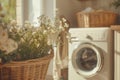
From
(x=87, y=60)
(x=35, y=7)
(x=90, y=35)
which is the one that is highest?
(x=35, y=7)

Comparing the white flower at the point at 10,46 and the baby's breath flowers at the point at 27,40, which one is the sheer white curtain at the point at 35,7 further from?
the white flower at the point at 10,46

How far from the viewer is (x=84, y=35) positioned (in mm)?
2666

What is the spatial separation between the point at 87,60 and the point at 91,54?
10 centimetres

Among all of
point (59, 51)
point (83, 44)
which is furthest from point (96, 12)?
point (59, 51)

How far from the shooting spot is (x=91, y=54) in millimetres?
2684

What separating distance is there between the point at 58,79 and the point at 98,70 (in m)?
0.54

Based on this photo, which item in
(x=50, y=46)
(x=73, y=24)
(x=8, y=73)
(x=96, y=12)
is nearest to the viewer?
(x=8, y=73)

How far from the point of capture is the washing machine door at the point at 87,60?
257 cm

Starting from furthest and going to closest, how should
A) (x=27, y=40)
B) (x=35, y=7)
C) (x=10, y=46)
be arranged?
(x=35, y=7) → (x=27, y=40) → (x=10, y=46)

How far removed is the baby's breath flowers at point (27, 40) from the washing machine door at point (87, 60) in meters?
1.68

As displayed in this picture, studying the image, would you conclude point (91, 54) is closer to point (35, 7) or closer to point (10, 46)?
point (35, 7)

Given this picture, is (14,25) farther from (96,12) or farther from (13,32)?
(96,12)

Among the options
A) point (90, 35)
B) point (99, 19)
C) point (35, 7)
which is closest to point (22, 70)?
point (90, 35)

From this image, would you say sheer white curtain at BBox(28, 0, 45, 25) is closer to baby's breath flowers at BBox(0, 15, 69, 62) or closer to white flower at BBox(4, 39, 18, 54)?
baby's breath flowers at BBox(0, 15, 69, 62)
